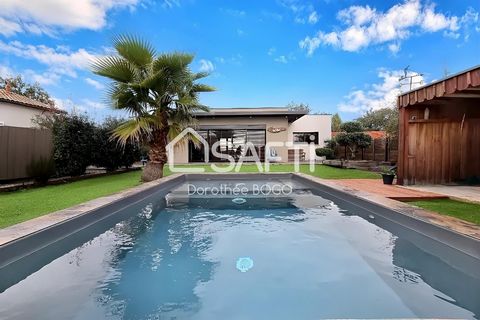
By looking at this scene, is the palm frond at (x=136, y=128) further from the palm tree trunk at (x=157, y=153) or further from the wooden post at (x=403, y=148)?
the wooden post at (x=403, y=148)

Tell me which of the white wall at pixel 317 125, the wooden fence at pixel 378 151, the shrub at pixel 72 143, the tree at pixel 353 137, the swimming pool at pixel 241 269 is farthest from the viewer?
the white wall at pixel 317 125

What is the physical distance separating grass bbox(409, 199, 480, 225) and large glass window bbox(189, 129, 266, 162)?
16300mm

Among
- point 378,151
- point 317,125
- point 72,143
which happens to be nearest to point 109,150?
point 72,143

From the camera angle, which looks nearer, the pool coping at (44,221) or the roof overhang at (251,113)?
the pool coping at (44,221)

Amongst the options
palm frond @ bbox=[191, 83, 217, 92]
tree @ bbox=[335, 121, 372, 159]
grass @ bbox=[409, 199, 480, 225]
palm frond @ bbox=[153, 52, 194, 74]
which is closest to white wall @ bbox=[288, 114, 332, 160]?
tree @ bbox=[335, 121, 372, 159]

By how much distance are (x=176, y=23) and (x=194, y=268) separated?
14241 mm

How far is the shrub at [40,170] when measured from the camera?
10164 mm

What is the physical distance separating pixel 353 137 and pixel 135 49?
12.3 m

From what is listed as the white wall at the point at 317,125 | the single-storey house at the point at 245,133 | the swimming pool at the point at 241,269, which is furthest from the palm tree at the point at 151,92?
the white wall at the point at 317,125

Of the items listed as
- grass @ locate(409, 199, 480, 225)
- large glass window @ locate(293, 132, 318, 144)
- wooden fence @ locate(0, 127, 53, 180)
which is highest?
large glass window @ locate(293, 132, 318, 144)

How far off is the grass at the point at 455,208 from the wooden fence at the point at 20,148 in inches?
430

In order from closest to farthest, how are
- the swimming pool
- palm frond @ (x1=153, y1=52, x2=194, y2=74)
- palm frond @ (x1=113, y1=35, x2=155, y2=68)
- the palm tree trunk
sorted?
the swimming pool, palm frond @ (x1=113, y1=35, x2=155, y2=68), palm frond @ (x1=153, y1=52, x2=194, y2=74), the palm tree trunk

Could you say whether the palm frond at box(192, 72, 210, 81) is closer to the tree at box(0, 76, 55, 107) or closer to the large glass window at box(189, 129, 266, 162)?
the large glass window at box(189, 129, 266, 162)

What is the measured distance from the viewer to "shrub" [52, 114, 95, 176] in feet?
37.3
